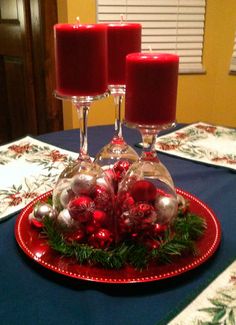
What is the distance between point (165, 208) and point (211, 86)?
71.5 inches

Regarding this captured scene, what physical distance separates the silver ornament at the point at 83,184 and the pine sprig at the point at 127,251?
0.27ft

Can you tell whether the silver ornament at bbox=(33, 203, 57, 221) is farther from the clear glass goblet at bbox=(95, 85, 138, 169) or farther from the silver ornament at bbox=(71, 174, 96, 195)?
the clear glass goblet at bbox=(95, 85, 138, 169)

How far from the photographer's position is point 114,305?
57cm

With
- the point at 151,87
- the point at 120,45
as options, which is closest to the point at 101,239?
the point at 151,87

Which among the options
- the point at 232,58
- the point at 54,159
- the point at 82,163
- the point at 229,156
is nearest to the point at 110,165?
the point at 82,163

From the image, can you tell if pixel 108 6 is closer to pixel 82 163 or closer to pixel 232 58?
pixel 232 58

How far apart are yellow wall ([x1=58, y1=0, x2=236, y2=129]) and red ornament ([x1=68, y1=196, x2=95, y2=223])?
5.00 ft

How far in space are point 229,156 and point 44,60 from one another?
149 cm

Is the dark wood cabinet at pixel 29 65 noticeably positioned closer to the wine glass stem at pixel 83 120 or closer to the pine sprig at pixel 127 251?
the wine glass stem at pixel 83 120

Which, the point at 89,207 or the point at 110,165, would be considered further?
the point at 110,165

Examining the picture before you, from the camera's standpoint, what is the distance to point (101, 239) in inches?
26.2

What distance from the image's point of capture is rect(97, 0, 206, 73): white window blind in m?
2.06

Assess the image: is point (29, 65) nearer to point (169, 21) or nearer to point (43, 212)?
point (169, 21)

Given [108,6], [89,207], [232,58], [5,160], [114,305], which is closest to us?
[114,305]
